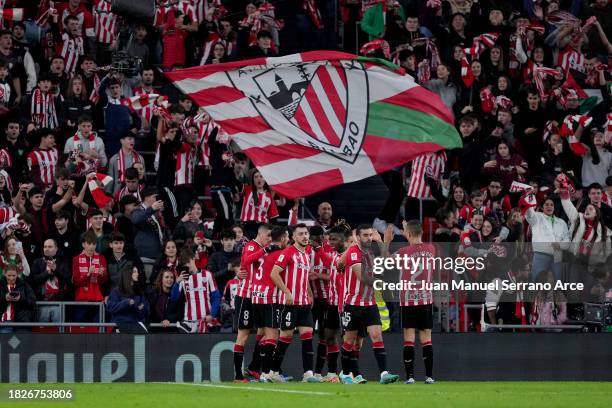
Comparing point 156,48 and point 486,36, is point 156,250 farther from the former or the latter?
point 486,36

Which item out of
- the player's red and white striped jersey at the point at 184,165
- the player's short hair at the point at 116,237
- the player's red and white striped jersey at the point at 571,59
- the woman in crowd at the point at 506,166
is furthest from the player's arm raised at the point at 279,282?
the player's red and white striped jersey at the point at 571,59

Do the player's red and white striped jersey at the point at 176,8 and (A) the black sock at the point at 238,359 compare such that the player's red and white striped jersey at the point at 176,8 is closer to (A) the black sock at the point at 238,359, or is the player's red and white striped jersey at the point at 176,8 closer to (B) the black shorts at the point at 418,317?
(A) the black sock at the point at 238,359

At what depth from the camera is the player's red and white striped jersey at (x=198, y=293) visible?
69.1 feet

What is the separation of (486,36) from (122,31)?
22.3 feet

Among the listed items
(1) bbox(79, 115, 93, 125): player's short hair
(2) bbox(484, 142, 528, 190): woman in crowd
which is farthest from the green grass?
(2) bbox(484, 142, 528, 190): woman in crowd

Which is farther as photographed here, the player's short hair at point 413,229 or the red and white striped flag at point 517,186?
the red and white striped flag at point 517,186

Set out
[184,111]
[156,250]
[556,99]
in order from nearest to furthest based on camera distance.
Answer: [156,250], [184,111], [556,99]

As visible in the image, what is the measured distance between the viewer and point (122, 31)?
2694cm

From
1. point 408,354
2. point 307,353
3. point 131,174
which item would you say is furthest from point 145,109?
point 408,354

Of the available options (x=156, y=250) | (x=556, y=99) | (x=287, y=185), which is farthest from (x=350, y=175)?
(x=556, y=99)

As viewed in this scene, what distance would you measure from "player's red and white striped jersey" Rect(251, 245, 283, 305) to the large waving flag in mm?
1492

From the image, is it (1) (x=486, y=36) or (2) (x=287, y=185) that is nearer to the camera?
(2) (x=287, y=185)

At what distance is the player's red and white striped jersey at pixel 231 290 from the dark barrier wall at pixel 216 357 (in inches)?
21.3

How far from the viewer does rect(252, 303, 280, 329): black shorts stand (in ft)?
63.0
